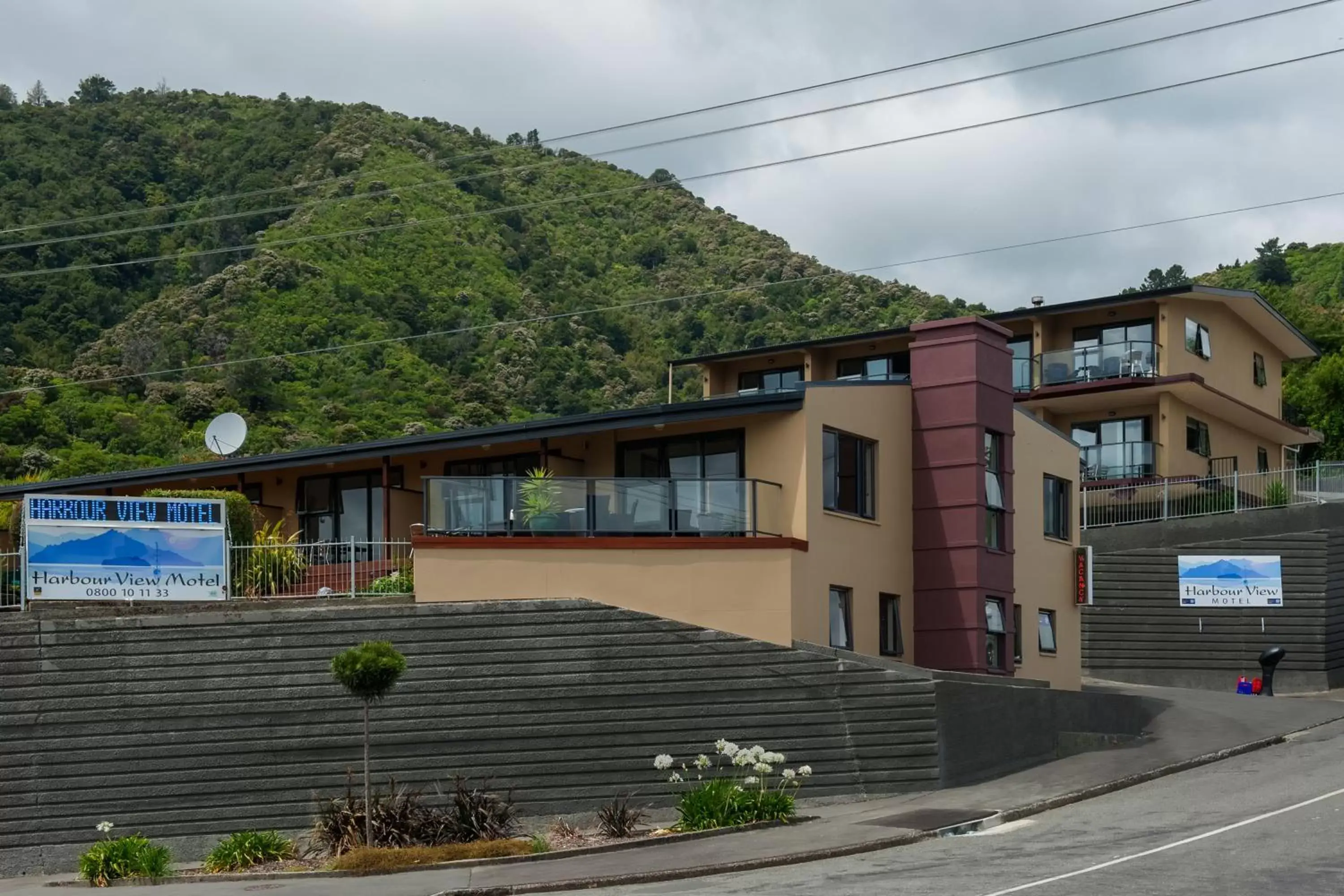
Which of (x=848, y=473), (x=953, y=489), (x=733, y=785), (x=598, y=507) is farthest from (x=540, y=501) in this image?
(x=953, y=489)

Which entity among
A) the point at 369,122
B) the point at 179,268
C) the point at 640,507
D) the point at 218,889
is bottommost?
the point at 218,889

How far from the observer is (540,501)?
86.3ft

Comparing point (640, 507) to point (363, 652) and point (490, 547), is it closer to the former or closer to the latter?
point (490, 547)

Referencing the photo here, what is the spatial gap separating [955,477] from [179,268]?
196 feet

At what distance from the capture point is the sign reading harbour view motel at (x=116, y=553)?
83.3 feet

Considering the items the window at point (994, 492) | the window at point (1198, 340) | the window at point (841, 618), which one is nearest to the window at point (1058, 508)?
the window at point (994, 492)

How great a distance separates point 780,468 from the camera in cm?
2748

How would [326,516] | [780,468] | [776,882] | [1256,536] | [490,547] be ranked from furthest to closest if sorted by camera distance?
[1256,536] < [326,516] < [780,468] < [490,547] < [776,882]

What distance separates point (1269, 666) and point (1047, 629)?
7.04m

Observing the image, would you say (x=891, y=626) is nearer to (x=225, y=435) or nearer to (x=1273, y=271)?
(x=225, y=435)

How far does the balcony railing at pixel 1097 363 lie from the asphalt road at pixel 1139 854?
887 inches

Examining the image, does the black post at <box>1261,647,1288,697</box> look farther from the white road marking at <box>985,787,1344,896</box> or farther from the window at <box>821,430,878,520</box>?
the white road marking at <box>985,787,1344,896</box>

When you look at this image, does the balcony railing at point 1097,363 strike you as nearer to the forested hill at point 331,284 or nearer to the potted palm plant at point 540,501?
the potted palm plant at point 540,501

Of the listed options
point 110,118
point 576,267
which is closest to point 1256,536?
point 576,267
